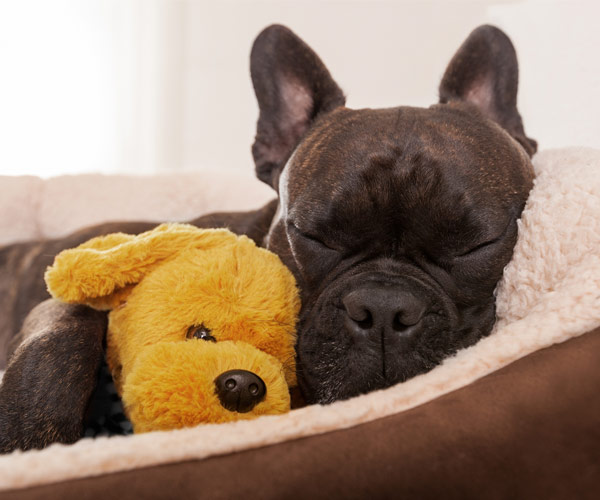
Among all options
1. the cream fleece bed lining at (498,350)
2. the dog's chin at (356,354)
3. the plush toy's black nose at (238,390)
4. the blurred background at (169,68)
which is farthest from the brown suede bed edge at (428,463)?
the blurred background at (169,68)

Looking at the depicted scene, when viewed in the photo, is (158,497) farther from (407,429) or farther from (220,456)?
(407,429)

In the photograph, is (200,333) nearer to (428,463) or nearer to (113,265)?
(113,265)

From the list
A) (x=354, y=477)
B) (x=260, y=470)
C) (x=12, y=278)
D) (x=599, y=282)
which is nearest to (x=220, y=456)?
(x=260, y=470)

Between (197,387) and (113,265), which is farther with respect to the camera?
(113,265)

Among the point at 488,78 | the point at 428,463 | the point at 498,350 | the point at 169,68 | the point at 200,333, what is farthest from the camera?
the point at 169,68

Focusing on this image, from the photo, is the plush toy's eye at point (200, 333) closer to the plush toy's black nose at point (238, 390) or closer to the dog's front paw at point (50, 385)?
the plush toy's black nose at point (238, 390)

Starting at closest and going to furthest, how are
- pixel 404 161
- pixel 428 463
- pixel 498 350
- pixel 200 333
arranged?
pixel 428 463 → pixel 498 350 → pixel 200 333 → pixel 404 161

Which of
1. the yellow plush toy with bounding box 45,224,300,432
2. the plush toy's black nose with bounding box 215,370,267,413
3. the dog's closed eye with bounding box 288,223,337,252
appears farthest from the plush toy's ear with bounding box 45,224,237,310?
the plush toy's black nose with bounding box 215,370,267,413

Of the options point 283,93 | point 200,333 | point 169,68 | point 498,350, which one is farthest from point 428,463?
point 169,68

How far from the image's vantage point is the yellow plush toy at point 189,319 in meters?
1.12

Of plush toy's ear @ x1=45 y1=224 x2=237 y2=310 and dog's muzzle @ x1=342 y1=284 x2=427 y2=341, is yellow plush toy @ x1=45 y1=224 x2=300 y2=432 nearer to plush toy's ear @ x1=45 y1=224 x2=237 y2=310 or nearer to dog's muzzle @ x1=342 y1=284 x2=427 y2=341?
plush toy's ear @ x1=45 y1=224 x2=237 y2=310

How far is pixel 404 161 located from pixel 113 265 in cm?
72

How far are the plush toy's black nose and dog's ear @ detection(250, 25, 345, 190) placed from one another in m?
1.22

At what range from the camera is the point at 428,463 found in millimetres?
850
